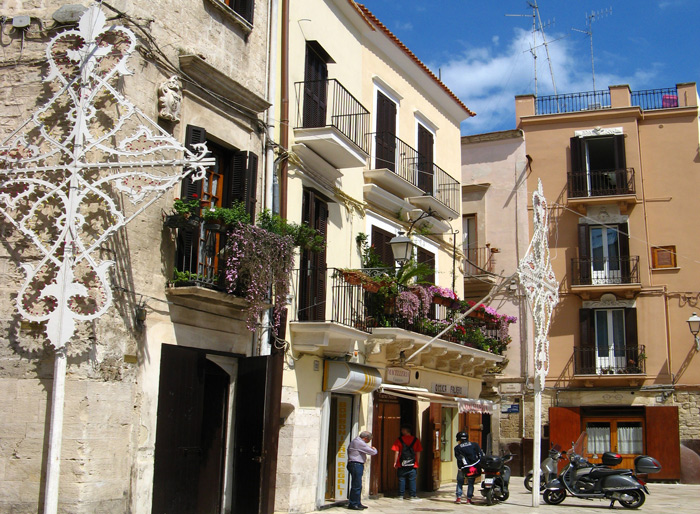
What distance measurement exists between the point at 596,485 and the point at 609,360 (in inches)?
441

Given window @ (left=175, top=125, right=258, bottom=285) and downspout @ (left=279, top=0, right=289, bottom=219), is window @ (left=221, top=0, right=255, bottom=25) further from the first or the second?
window @ (left=175, top=125, right=258, bottom=285)

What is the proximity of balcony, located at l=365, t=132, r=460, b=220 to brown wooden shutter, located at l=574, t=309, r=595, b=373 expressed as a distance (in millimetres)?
8755

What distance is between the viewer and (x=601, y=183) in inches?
1141

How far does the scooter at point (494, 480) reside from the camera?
54.5 ft

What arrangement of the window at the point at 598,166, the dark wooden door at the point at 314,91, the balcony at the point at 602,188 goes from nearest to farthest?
the dark wooden door at the point at 314,91 < the balcony at the point at 602,188 < the window at the point at 598,166

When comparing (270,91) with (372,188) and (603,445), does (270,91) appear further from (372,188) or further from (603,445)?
(603,445)

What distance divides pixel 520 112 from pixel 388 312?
16.3 m

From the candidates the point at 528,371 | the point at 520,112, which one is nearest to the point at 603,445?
the point at 528,371

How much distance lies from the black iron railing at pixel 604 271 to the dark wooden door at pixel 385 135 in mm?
11737

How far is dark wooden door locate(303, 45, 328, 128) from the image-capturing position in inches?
594

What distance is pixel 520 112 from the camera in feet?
101

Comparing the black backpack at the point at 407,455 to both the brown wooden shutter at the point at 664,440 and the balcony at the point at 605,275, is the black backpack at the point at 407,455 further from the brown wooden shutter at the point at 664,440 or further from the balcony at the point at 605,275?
the balcony at the point at 605,275

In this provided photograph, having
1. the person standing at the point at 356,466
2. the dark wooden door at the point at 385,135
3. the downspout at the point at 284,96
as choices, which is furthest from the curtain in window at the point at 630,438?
the downspout at the point at 284,96

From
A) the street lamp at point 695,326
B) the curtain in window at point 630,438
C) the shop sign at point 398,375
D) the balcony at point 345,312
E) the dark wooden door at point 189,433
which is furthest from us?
the curtain in window at point 630,438
